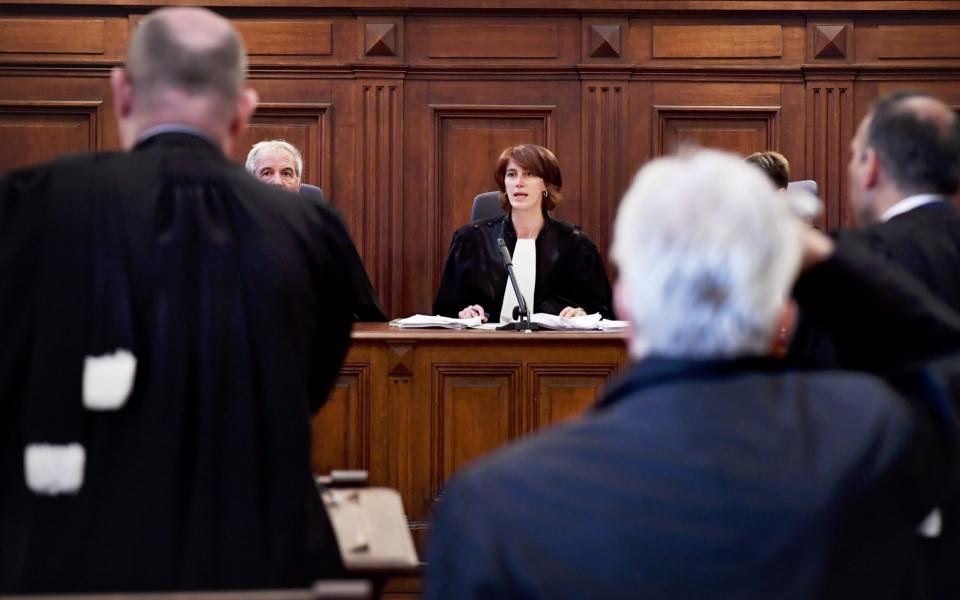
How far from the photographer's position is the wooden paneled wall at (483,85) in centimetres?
753

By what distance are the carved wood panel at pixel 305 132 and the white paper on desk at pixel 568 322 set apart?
2511mm

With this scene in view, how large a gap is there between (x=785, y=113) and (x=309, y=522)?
6.17m

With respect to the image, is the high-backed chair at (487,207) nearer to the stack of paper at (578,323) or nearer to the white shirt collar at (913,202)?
the stack of paper at (578,323)

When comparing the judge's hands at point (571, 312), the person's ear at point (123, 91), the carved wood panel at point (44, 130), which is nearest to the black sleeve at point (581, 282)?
the judge's hands at point (571, 312)

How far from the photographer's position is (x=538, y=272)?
6.45 m

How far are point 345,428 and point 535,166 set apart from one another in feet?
6.86

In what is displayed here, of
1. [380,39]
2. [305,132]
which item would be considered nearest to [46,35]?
[305,132]

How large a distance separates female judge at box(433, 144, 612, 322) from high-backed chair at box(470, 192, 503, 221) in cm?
21

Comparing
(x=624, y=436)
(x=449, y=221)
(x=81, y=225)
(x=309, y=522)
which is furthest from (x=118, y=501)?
(x=449, y=221)

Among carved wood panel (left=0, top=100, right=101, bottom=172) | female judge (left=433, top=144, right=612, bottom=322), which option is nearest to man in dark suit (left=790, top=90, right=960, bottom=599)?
female judge (left=433, top=144, right=612, bottom=322)

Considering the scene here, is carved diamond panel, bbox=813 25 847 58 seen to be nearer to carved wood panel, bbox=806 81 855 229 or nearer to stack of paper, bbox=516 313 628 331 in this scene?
carved wood panel, bbox=806 81 855 229

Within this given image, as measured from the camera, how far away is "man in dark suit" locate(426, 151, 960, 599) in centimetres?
129

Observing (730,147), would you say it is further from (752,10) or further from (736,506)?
(736,506)

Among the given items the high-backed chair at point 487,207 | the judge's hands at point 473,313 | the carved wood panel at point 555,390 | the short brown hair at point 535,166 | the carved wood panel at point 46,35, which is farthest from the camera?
the carved wood panel at point 46,35
